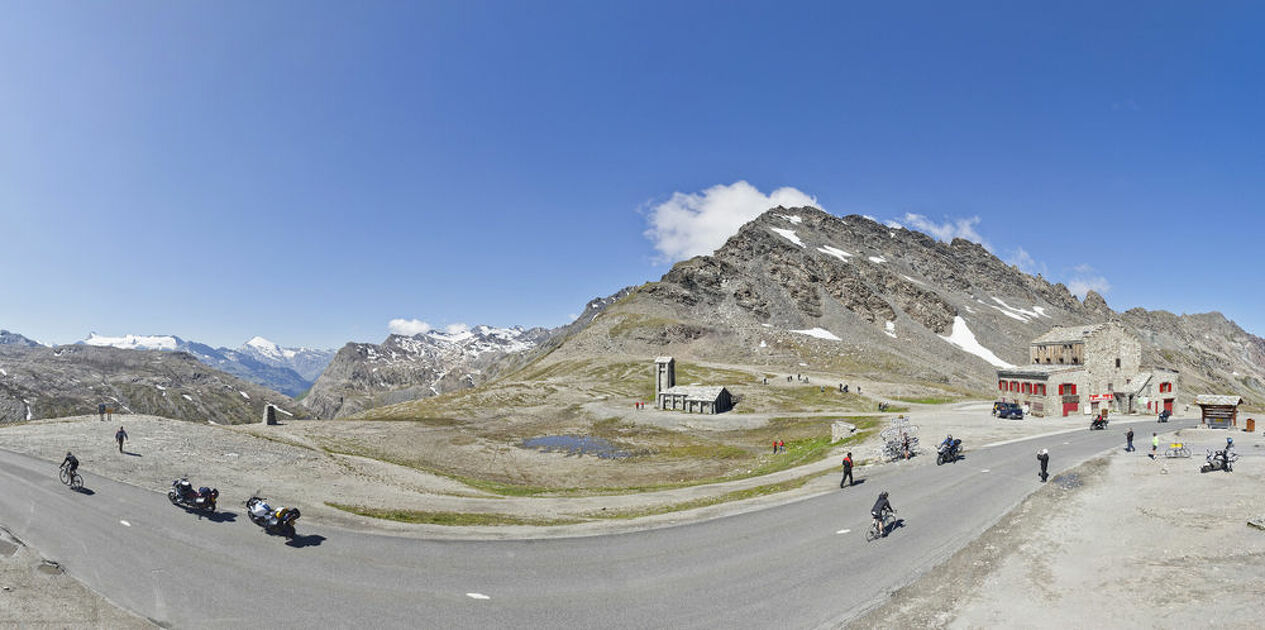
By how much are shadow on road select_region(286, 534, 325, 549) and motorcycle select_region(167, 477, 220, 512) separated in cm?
663

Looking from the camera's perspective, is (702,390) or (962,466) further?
(702,390)

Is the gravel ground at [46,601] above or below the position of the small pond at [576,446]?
above

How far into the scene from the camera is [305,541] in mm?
22641

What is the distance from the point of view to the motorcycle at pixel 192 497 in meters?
25.5

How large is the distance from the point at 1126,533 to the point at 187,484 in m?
44.9

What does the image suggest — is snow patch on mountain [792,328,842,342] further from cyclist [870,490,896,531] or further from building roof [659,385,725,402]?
cyclist [870,490,896,531]

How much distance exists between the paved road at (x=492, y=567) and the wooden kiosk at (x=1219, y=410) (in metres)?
47.0

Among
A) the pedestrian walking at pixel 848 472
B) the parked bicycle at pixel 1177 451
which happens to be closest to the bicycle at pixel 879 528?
the pedestrian walking at pixel 848 472

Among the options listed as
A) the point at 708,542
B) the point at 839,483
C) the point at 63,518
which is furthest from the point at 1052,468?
the point at 63,518

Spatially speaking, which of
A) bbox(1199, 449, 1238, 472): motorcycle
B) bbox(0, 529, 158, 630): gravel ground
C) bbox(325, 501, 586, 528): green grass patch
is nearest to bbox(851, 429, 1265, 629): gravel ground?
bbox(1199, 449, 1238, 472): motorcycle

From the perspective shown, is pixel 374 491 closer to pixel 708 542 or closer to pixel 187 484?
pixel 187 484

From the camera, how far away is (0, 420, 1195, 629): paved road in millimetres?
16938

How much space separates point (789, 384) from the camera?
120m

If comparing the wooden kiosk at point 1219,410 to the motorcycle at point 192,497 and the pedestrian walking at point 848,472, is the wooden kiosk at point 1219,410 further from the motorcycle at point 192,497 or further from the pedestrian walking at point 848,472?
the motorcycle at point 192,497
